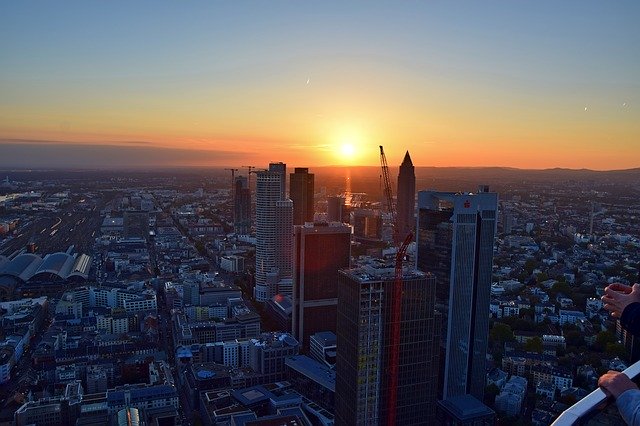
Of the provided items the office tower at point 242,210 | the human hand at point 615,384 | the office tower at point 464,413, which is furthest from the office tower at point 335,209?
the human hand at point 615,384

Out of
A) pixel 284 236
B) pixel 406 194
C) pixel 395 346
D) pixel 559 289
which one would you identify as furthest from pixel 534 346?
pixel 284 236

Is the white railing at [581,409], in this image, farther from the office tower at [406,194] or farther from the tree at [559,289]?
the tree at [559,289]

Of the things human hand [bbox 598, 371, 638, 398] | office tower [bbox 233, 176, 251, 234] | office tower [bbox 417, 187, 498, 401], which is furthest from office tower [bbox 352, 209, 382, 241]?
human hand [bbox 598, 371, 638, 398]

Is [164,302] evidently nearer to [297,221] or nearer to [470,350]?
[297,221]

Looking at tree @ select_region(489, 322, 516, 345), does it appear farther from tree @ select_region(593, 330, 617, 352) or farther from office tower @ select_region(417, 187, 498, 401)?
office tower @ select_region(417, 187, 498, 401)

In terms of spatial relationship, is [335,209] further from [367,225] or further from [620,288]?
[620,288]

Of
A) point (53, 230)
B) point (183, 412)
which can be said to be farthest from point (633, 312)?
point (53, 230)
